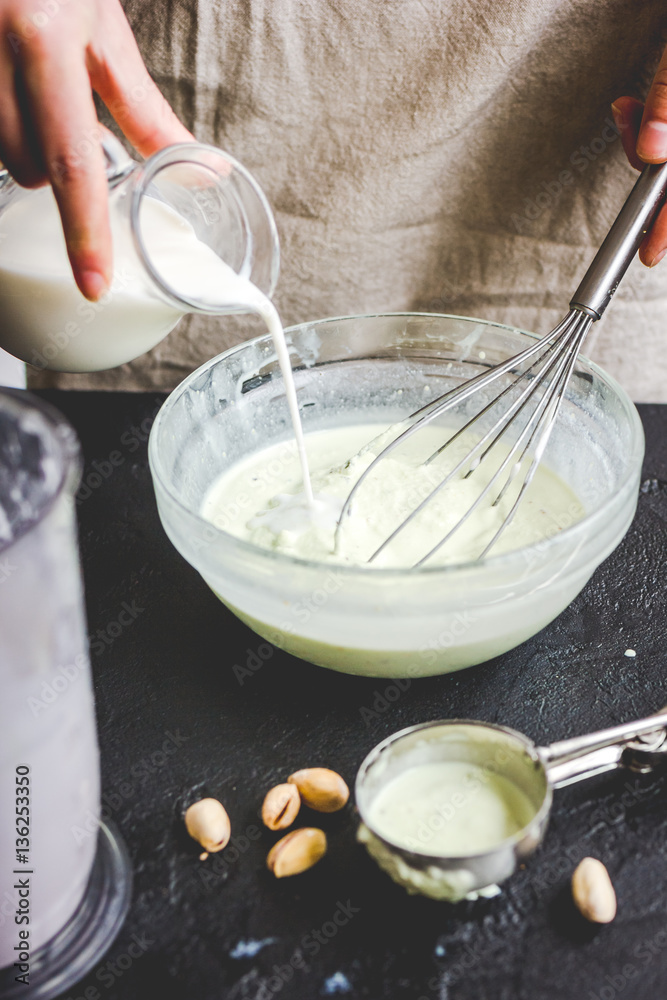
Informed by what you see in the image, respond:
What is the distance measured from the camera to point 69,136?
695mm

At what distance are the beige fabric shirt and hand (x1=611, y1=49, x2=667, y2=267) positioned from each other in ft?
0.26

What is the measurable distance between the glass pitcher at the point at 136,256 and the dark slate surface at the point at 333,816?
0.25 meters

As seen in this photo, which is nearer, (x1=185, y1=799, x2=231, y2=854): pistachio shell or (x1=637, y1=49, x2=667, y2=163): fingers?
(x1=185, y1=799, x2=231, y2=854): pistachio shell

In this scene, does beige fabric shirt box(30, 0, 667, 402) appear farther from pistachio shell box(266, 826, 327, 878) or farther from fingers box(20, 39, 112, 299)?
pistachio shell box(266, 826, 327, 878)

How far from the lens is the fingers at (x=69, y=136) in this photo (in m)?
0.69

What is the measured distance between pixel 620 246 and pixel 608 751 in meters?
0.52

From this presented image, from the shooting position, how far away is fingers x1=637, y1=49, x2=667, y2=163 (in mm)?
934

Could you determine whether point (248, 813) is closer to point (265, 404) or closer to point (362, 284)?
point (265, 404)

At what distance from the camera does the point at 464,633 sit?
28.5 inches

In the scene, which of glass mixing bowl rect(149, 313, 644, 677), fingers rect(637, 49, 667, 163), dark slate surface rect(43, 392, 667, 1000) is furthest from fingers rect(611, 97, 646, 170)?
dark slate surface rect(43, 392, 667, 1000)

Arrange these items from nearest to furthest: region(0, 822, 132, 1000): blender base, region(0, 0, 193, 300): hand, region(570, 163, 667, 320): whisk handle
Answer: region(0, 822, 132, 1000): blender base → region(0, 0, 193, 300): hand → region(570, 163, 667, 320): whisk handle

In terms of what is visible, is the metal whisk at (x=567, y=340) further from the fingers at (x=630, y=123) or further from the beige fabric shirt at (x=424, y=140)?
the beige fabric shirt at (x=424, y=140)

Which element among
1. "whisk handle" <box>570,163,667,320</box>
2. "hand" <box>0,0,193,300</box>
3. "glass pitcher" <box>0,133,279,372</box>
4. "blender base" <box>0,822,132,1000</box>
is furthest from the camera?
"whisk handle" <box>570,163,667,320</box>

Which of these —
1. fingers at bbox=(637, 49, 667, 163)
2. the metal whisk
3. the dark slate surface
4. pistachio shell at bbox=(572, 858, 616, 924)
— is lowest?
the dark slate surface
